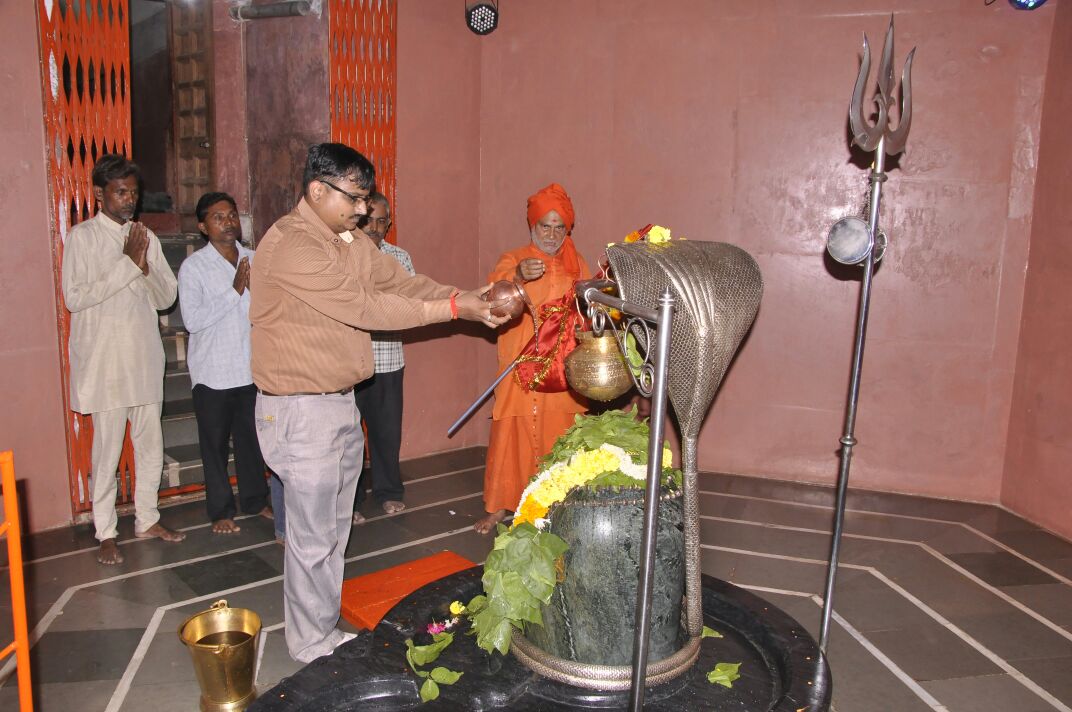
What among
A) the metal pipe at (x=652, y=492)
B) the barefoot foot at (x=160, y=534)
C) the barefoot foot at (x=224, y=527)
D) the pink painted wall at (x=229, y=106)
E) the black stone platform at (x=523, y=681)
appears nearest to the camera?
the metal pipe at (x=652, y=492)

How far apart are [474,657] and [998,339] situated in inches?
191

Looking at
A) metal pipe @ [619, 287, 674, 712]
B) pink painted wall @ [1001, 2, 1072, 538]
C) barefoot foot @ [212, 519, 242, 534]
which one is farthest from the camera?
pink painted wall @ [1001, 2, 1072, 538]

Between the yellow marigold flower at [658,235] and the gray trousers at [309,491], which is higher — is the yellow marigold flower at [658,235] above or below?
above

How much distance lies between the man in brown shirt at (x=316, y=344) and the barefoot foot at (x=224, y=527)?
1.77 m

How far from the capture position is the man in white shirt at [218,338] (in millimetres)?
5000

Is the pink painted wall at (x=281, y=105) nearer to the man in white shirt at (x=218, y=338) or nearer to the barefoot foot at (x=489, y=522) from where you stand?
the man in white shirt at (x=218, y=338)

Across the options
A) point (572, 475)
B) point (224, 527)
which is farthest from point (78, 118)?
point (572, 475)

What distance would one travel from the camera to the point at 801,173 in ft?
20.2

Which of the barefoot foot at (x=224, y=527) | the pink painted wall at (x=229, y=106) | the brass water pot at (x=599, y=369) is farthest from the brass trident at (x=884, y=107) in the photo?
the pink painted wall at (x=229, y=106)

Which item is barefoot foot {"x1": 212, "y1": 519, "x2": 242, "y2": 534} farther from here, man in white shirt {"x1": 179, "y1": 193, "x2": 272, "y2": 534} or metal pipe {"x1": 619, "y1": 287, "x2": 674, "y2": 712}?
metal pipe {"x1": 619, "y1": 287, "x2": 674, "y2": 712}

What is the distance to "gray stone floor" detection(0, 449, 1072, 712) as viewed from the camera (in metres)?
3.57

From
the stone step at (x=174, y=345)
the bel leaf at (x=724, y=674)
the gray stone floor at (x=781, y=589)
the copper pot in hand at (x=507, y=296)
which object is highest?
the copper pot in hand at (x=507, y=296)

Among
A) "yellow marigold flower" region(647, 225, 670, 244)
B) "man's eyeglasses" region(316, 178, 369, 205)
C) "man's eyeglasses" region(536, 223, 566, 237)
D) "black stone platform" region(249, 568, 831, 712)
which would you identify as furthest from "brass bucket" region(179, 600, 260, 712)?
"man's eyeglasses" region(536, 223, 566, 237)

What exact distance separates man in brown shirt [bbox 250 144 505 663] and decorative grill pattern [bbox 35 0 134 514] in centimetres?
241
